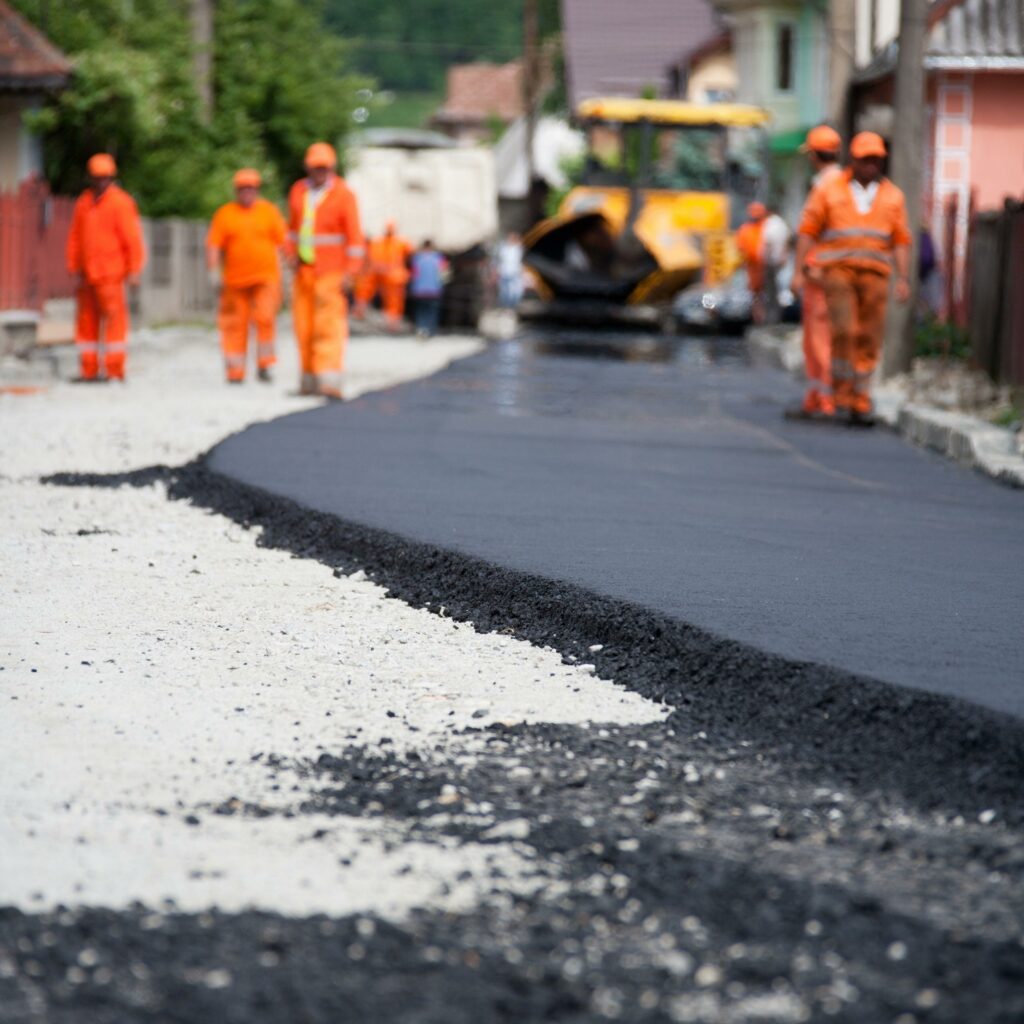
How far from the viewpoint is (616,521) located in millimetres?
7688

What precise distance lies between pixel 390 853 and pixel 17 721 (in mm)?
1296

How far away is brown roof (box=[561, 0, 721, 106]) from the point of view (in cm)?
5394

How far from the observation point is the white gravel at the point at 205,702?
3.53 m

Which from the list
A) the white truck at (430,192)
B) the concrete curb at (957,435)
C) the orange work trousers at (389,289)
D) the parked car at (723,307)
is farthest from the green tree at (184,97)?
the concrete curb at (957,435)

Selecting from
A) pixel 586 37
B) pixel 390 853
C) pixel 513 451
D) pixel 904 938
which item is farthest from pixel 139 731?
pixel 586 37

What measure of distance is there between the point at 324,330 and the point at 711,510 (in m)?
5.89

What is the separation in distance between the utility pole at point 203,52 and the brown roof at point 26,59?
3.99 m

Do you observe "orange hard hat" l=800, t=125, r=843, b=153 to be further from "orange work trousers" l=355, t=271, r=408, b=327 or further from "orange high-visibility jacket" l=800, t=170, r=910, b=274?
"orange work trousers" l=355, t=271, r=408, b=327

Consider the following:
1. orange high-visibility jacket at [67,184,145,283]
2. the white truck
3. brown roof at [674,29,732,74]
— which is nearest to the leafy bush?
orange high-visibility jacket at [67,184,145,283]

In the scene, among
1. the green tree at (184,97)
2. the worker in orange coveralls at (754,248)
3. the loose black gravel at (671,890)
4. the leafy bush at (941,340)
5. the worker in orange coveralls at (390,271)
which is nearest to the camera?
the loose black gravel at (671,890)

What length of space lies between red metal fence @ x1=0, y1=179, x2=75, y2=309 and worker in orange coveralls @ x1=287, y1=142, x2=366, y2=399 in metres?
5.90

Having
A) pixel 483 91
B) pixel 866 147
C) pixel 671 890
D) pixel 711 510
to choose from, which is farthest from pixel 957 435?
pixel 483 91

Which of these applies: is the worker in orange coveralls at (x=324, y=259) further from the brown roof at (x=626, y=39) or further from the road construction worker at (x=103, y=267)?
the brown roof at (x=626, y=39)

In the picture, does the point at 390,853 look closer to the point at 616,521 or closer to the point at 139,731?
the point at 139,731
